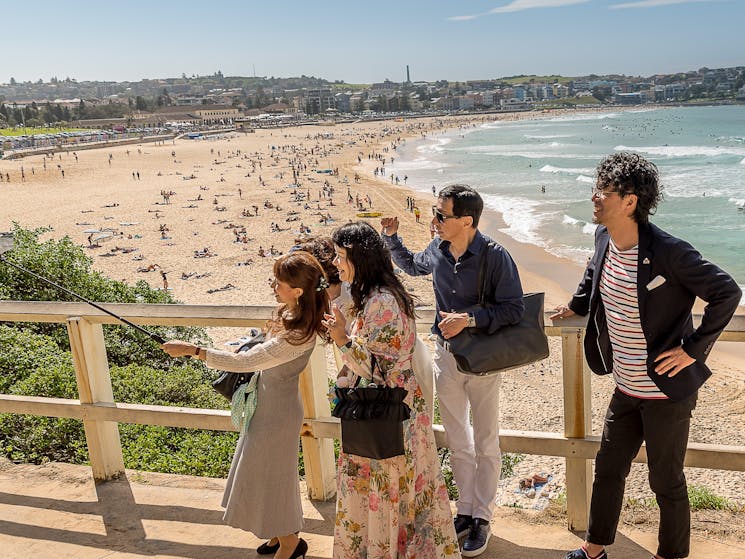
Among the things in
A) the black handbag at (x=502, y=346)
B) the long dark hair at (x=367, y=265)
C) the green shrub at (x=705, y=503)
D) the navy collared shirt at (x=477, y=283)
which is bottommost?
the green shrub at (x=705, y=503)

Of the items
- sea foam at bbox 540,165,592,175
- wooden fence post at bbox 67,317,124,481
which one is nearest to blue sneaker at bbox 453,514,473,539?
wooden fence post at bbox 67,317,124,481

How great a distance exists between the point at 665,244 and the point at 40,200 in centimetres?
4095

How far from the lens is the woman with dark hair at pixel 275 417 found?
270 centimetres

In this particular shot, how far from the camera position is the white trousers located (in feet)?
9.82

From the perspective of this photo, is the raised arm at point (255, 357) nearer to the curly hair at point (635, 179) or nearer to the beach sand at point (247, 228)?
the curly hair at point (635, 179)

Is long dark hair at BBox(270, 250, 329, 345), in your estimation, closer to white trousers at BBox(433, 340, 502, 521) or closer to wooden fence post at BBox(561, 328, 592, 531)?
white trousers at BBox(433, 340, 502, 521)

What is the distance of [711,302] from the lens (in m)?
2.35

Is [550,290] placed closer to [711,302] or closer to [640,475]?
[640,475]

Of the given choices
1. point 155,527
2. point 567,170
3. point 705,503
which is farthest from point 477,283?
point 567,170

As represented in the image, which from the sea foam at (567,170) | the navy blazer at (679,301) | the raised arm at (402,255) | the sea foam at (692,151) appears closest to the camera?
the navy blazer at (679,301)

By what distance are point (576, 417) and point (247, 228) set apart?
84.8 feet

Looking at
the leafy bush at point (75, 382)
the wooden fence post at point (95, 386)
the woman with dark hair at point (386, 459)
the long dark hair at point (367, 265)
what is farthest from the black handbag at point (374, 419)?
the leafy bush at point (75, 382)

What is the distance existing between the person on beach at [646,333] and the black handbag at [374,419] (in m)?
0.78

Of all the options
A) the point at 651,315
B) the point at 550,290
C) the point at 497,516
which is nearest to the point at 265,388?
the point at 497,516
